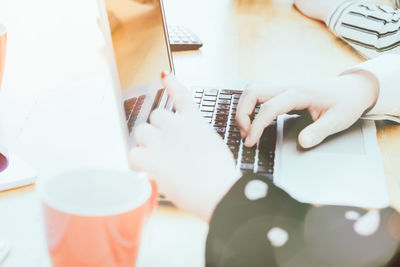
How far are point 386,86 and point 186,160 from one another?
0.37 meters

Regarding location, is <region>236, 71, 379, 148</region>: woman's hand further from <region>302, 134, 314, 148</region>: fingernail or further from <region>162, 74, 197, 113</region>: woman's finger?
<region>162, 74, 197, 113</region>: woman's finger

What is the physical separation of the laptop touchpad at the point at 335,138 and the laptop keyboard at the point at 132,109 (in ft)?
0.65

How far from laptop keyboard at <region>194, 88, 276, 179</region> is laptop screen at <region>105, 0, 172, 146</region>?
8 centimetres

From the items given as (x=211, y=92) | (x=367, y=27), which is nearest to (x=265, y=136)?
(x=211, y=92)

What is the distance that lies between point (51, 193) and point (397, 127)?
50 centimetres

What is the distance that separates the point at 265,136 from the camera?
1.89 feet

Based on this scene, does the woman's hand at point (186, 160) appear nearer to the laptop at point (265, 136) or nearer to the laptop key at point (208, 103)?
the laptop at point (265, 136)

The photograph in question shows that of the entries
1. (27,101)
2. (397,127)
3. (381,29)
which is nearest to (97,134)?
(27,101)

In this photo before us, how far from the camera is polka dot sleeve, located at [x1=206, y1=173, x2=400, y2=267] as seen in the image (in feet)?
1.27

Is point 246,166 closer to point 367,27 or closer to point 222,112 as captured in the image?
point 222,112

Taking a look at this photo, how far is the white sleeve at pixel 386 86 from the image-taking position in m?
0.63

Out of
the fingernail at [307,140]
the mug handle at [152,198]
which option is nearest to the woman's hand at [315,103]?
the fingernail at [307,140]

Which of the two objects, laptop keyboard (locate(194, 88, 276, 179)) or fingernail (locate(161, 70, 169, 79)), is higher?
fingernail (locate(161, 70, 169, 79))

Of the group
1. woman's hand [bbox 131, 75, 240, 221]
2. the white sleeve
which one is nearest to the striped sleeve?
the white sleeve
